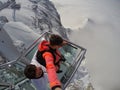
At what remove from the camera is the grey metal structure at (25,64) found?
24.2 ft

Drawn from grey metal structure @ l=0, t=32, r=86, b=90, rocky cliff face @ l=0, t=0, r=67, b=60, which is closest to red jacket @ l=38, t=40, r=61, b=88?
grey metal structure @ l=0, t=32, r=86, b=90

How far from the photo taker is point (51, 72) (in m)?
5.18

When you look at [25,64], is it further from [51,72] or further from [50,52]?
[51,72]

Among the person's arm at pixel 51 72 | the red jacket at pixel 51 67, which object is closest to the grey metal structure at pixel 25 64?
the red jacket at pixel 51 67

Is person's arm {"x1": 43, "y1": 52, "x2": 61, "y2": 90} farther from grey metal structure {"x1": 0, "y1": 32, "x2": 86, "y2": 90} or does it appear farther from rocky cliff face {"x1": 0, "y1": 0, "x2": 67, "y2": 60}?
rocky cliff face {"x1": 0, "y1": 0, "x2": 67, "y2": 60}

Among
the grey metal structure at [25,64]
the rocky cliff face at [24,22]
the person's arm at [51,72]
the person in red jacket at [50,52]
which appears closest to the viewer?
the person's arm at [51,72]

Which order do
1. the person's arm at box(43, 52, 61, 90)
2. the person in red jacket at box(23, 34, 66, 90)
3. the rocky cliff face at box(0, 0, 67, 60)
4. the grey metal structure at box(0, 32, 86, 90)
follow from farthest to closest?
the rocky cliff face at box(0, 0, 67, 60) → the grey metal structure at box(0, 32, 86, 90) → the person in red jacket at box(23, 34, 66, 90) → the person's arm at box(43, 52, 61, 90)

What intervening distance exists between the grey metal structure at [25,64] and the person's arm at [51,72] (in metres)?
1.62

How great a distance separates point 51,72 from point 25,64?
8.08ft

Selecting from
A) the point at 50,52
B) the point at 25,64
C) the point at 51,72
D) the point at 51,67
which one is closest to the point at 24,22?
the point at 25,64

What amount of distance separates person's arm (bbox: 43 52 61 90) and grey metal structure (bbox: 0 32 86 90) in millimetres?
1616

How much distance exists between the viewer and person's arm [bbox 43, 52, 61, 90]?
4.93m

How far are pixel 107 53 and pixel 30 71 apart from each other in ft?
62.4

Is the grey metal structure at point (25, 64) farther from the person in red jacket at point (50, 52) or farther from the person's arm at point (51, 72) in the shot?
the person's arm at point (51, 72)
